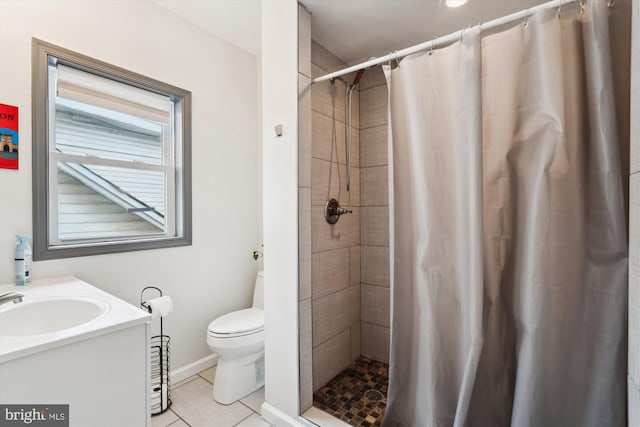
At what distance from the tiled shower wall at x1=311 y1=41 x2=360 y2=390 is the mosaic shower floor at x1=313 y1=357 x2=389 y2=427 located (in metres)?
0.07

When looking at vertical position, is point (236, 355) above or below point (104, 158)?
below

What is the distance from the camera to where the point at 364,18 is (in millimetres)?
1600

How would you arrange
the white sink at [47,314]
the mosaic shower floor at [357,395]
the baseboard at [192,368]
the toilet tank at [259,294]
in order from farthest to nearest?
1. the toilet tank at [259,294]
2. the baseboard at [192,368]
3. the mosaic shower floor at [357,395]
4. the white sink at [47,314]

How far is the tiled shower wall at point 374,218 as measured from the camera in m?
2.08

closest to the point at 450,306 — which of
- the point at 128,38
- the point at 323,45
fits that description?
the point at 323,45

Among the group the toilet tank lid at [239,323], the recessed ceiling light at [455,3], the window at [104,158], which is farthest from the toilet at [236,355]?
the recessed ceiling light at [455,3]

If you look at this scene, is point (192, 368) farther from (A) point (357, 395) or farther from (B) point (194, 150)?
(B) point (194, 150)

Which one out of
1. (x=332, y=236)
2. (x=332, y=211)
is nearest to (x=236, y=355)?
(x=332, y=236)

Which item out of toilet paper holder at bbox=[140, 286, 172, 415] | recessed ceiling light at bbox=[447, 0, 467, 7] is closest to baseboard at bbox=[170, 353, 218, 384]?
toilet paper holder at bbox=[140, 286, 172, 415]

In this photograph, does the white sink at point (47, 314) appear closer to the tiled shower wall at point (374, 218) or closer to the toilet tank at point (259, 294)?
the toilet tank at point (259, 294)

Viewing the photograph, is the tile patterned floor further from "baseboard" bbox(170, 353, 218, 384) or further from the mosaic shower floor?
the mosaic shower floor

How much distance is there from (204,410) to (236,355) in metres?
0.35

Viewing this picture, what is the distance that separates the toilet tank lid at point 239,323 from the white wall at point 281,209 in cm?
28

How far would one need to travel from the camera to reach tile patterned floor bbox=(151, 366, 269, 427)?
164 cm
